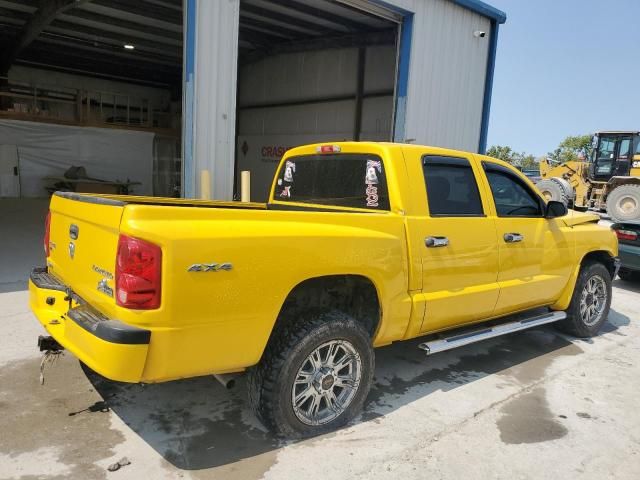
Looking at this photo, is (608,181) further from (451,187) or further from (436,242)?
(436,242)

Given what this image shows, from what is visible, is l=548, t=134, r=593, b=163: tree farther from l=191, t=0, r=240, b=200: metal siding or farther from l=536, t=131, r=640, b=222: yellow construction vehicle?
l=191, t=0, r=240, b=200: metal siding

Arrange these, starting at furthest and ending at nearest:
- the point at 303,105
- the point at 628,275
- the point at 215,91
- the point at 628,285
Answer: the point at 303,105 → the point at 628,285 → the point at 628,275 → the point at 215,91

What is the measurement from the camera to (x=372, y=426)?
11.2 feet

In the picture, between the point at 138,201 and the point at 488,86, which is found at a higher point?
the point at 488,86

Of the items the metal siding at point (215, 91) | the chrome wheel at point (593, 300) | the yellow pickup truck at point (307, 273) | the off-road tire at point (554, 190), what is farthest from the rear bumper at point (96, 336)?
the off-road tire at point (554, 190)

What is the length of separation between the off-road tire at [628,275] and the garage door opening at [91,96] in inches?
432

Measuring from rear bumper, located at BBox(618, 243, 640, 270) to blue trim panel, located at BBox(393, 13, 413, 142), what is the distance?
4.18 m

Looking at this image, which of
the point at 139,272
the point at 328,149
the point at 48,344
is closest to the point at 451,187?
the point at 328,149

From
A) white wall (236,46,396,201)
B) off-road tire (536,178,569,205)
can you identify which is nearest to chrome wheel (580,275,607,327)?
Result: white wall (236,46,396,201)

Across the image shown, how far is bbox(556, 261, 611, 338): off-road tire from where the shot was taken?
5344 mm

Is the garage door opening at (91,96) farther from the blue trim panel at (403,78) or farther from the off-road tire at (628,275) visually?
the off-road tire at (628,275)

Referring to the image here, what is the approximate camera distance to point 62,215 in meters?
3.42

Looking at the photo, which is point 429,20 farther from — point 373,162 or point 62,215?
point 62,215

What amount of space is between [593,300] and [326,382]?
3.81 meters
